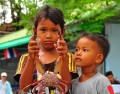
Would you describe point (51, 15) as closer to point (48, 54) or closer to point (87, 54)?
point (48, 54)

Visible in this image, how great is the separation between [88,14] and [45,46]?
7582mm

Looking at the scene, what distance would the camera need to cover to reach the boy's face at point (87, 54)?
3.18 m

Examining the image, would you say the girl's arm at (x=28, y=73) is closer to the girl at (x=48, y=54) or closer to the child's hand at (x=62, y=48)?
the girl at (x=48, y=54)

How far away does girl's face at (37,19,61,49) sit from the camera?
303cm

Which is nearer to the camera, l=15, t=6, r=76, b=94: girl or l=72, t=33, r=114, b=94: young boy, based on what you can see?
l=15, t=6, r=76, b=94: girl

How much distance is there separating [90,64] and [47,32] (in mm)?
446

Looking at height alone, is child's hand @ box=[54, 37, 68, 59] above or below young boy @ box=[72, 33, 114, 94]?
Result: above

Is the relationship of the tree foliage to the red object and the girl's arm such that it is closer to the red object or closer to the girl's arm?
the red object

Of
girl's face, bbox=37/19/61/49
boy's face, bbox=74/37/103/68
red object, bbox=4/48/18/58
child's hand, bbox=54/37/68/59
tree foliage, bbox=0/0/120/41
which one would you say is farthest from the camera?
red object, bbox=4/48/18/58

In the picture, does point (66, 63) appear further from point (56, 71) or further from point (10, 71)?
point (10, 71)

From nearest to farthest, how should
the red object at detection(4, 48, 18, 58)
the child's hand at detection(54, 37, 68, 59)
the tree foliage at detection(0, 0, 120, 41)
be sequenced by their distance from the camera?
the child's hand at detection(54, 37, 68, 59)
the tree foliage at detection(0, 0, 120, 41)
the red object at detection(4, 48, 18, 58)

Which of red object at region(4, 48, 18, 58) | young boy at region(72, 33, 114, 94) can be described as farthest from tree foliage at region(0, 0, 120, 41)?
young boy at region(72, 33, 114, 94)

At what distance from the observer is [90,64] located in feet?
10.6

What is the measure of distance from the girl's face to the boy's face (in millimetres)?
253
